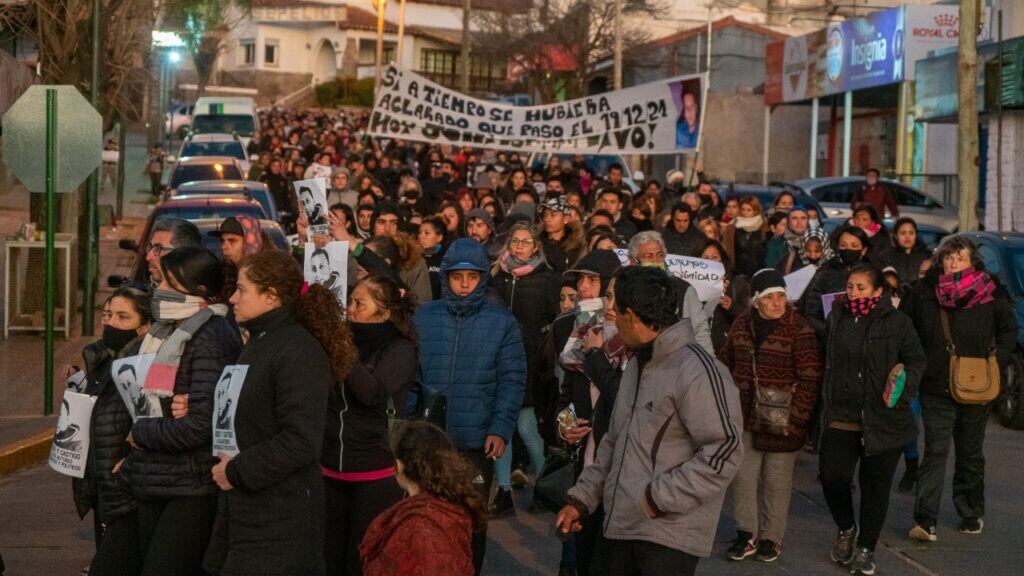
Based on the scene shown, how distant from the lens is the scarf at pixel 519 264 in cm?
1020

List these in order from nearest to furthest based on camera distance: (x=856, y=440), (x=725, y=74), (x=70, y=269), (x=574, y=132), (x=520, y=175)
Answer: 1. (x=856, y=440)
2. (x=70, y=269)
3. (x=520, y=175)
4. (x=574, y=132)
5. (x=725, y=74)

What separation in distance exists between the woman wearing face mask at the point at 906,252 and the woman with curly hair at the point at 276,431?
8819 mm

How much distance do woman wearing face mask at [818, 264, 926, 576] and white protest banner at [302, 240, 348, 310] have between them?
2.75m

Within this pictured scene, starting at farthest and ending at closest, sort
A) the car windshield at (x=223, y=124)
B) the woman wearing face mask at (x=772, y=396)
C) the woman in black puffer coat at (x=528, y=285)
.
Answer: the car windshield at (x=223, y=124) < the woman in black puffer coat at (x=528, y=285) < the woman wearing face mask at (x=772, y=396)

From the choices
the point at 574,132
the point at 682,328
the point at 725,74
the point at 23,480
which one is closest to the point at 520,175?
the point at 574,132

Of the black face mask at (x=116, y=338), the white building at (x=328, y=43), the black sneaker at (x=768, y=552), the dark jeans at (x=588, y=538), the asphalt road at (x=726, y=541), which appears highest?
the white building at (x=328, y=43)

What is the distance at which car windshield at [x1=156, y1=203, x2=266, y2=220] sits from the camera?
51.4 ft

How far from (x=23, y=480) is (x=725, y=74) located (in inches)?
1639

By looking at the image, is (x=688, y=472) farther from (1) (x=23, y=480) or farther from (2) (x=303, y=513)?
(1) (x=23, y=480)

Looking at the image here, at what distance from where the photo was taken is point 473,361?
798cm

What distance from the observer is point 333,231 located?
30.1 ft

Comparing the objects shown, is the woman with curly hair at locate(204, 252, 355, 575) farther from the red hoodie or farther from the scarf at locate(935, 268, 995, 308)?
the scarf at locate(935, 268, 995, 308)

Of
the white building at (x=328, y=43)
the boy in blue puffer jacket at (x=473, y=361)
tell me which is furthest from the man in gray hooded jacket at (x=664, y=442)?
the white building at (x=328, y=43)

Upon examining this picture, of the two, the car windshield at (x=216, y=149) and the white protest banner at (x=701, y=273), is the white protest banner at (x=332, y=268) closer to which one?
the white protest banner at (x=701, y=273)
